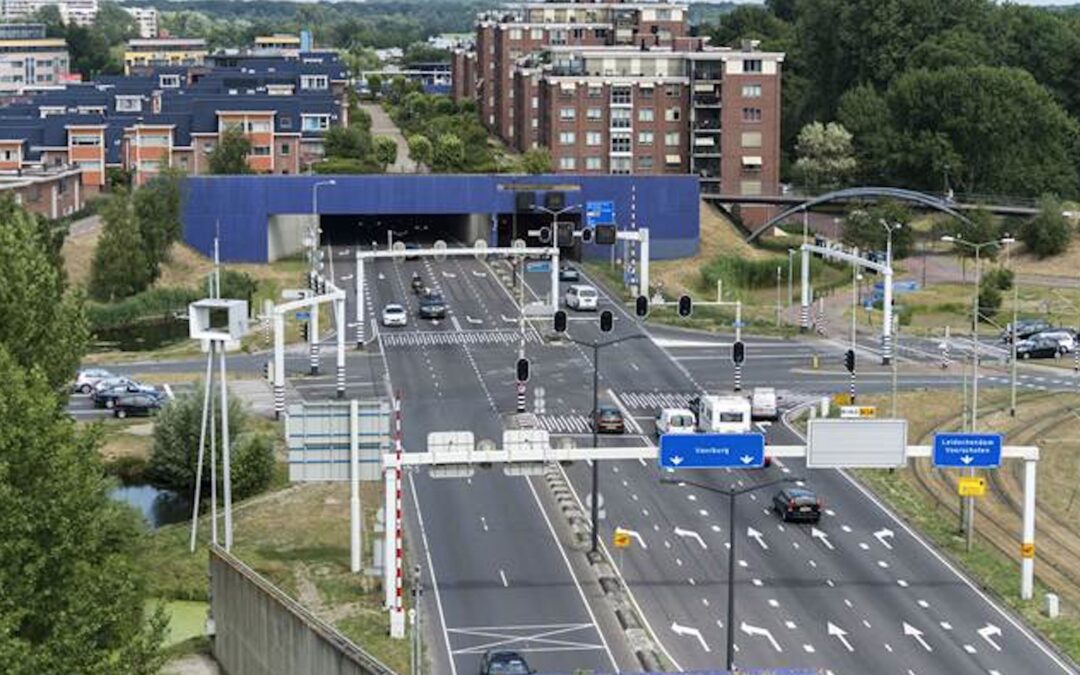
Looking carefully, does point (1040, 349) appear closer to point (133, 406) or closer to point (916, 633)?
point (133, 406)

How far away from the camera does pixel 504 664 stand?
44000mm

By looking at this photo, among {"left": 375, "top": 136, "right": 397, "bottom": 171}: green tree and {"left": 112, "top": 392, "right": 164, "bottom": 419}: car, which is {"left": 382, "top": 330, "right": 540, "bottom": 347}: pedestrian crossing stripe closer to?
{"left": 112, "top": 392, "right": 164, "bottom": 419}: car

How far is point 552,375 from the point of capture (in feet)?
270

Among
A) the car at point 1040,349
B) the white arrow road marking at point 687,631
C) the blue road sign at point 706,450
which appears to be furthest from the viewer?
the car at point 1040,349

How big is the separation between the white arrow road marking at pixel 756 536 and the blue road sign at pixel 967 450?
5.95 m

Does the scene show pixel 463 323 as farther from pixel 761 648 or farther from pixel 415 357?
pixel 761 648

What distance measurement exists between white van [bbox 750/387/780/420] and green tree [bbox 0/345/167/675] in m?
37.5

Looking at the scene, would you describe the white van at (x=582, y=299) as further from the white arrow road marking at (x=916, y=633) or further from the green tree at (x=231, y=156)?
the white arrow road marking at (x=916, y=633)

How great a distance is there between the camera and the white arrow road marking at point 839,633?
46.7 m

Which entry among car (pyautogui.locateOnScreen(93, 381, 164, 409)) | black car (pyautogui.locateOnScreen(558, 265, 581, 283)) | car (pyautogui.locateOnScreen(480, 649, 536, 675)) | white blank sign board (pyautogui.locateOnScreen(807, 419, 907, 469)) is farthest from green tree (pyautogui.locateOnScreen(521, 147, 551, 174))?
car (pyautogui.locateOnScreen(480, 649, 536, 675))

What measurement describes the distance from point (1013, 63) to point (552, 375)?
98.2 meters

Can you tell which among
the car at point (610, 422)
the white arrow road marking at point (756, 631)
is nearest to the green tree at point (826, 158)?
the car at point (610, 422)

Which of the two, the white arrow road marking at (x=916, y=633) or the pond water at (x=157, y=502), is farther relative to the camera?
the pond water at (x=157, y=502)

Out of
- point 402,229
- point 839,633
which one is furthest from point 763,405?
point 402,229
